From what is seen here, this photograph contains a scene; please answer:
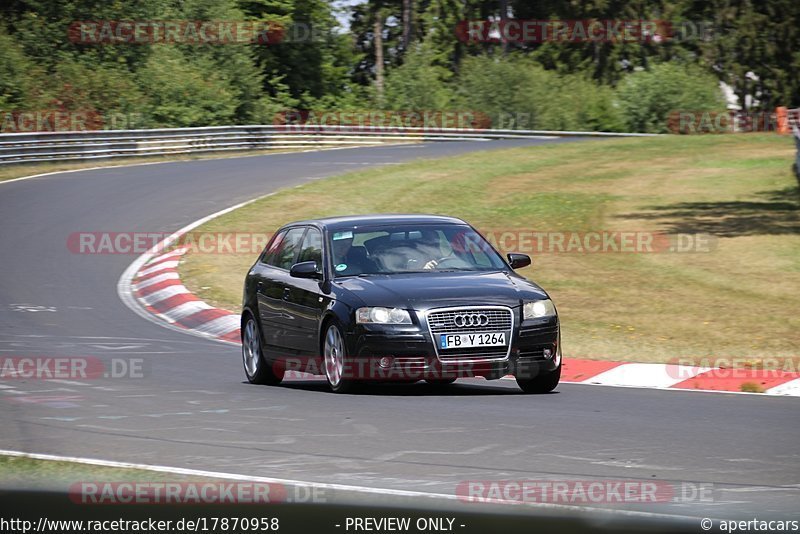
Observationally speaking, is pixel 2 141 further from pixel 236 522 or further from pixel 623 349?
pixel 236 522

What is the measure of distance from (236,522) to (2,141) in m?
29.9

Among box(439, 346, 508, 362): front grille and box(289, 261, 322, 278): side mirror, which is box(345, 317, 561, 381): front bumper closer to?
box(439, 346, 508, 362): front grille

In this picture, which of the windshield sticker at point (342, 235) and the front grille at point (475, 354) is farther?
the windshield sticker at point (342, 235)

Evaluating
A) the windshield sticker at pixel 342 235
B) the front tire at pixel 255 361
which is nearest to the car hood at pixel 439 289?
the windshield sticker at pixel 342 235

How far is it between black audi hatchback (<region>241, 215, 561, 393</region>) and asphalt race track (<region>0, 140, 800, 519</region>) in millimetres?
278

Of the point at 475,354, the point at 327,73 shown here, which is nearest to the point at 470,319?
the point at 475,354

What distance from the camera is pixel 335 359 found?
11469mm

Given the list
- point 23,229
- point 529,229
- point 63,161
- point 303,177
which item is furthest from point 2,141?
point 529,229

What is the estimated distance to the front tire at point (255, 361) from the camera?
12.8 meters

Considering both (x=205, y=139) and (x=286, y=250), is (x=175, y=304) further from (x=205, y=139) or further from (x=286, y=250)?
(x=205, y=139)

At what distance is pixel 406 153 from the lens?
138 feet

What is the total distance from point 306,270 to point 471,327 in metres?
1.61

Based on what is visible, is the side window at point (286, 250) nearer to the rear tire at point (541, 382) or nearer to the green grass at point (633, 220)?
the rear tire at point (541, 382)

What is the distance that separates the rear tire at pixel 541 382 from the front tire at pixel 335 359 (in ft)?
4.69
